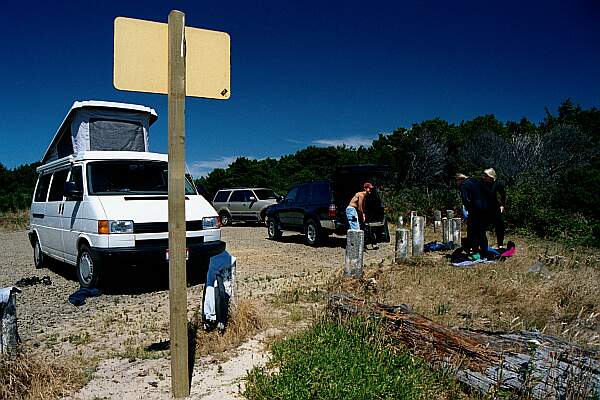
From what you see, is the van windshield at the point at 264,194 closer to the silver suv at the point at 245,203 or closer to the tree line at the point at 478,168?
the silver suv at the point at 245,203

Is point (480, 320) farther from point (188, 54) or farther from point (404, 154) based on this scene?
point (404, 154)

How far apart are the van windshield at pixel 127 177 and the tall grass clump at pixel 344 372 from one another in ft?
16.1

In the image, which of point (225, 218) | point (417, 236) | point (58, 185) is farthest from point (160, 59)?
point (225, 218)

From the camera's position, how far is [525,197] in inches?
677

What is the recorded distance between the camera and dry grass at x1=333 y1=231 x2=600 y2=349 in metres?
5.55

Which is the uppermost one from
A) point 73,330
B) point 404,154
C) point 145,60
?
point 404,154

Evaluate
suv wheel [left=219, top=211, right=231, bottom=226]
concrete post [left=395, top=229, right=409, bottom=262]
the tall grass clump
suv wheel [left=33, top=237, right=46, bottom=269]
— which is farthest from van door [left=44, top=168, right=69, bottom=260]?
suv wheel [left=219, top=211, right=231, bottom=226]

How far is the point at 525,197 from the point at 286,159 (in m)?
37.7

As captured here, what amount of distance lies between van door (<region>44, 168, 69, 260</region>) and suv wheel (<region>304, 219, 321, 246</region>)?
708 centimetres

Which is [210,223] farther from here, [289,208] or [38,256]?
[289,208]

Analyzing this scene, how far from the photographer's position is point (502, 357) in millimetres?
3859

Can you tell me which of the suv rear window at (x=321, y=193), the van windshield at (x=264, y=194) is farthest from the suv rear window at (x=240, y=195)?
the suv rear window at (x=321, y=193)

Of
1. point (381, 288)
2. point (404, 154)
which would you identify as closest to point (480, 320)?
point (381, 288)

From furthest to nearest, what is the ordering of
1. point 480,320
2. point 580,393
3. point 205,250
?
1. point 205,250
2. point 480,320
3. point 580,393
